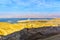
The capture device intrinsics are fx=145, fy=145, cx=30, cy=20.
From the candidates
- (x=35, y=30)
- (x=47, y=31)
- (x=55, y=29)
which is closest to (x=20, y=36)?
(x=35, y=30)

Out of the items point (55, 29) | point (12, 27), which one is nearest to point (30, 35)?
point (55, 29)

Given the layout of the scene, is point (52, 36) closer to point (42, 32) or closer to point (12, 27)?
point (42, 32)

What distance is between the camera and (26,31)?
1.84 meters

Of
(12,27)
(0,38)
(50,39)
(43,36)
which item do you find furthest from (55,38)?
(12,27)

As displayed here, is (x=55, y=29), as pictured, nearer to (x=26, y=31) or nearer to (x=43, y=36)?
(x=43, y=36)

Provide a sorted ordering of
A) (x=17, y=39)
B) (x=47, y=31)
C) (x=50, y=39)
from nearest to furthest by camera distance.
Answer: (x=50, y=39) < (x=17, y=39) < (x=47, y=31)

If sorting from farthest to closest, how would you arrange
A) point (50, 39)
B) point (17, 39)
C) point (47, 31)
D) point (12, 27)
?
point (12, 27) < point (47, 31) < point (17, 39) < point (50, 39)

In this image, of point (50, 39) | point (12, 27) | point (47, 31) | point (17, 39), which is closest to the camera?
point (50, 39)

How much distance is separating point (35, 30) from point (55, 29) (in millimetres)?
270

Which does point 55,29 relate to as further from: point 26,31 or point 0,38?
point 0,38

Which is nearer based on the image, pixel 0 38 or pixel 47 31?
pixel 0 38

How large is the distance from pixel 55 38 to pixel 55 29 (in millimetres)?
289

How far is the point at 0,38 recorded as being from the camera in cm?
168

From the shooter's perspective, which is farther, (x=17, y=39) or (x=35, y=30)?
(x=35, y=30)
